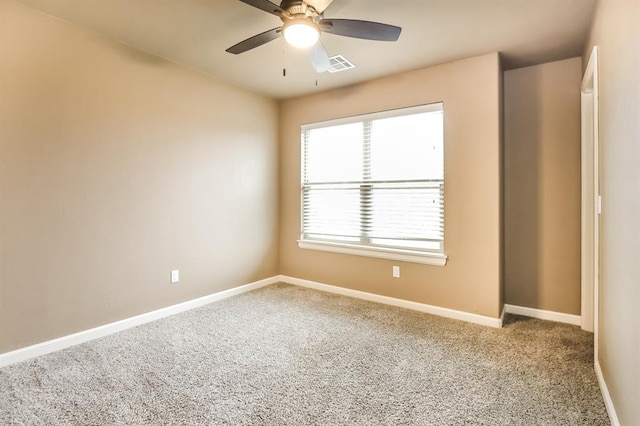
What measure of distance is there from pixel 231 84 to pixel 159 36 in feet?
3.86

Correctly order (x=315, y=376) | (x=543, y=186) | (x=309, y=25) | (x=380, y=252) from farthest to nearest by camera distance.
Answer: (x=380, y=252)
(x=543, y=186)
(x=315, y=376)
(x=309, y=25)

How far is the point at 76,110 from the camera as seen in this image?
2.64 metres

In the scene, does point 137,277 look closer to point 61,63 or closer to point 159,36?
point 61,63

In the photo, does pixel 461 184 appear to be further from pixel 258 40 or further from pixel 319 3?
pixel 258 40

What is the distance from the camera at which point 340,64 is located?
3.31m

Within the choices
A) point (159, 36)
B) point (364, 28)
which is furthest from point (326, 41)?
point (159, 36)

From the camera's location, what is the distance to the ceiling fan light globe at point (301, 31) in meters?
1.96

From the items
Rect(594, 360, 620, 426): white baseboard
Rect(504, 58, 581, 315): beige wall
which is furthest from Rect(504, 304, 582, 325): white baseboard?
Rect(594, 360, 620, 426): white baseboard

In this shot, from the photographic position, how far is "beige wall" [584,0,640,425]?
141cm

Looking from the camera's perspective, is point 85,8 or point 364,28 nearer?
point 364,28

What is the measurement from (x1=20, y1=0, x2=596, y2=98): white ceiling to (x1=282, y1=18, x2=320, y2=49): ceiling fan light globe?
1.59 ft

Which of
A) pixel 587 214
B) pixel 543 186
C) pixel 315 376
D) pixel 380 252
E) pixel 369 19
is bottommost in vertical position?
pixel 315 376

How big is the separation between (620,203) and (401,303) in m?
2.32

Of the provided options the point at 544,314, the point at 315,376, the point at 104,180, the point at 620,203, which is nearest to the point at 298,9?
the point at 620,203
